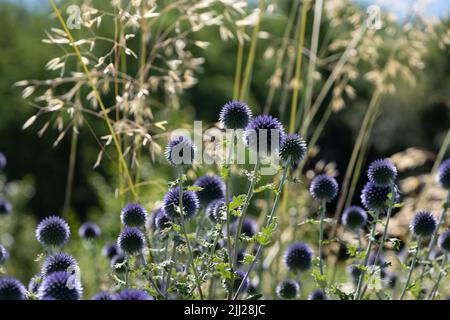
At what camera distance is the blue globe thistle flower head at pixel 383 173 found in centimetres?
210

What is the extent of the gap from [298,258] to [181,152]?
889mm

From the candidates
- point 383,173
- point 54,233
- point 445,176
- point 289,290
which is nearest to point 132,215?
point 54,233

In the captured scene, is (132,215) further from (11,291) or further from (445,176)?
(445,176)

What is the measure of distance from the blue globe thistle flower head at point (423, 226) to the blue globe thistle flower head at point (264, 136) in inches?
27.7

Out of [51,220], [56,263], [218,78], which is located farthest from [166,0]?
[218,78]

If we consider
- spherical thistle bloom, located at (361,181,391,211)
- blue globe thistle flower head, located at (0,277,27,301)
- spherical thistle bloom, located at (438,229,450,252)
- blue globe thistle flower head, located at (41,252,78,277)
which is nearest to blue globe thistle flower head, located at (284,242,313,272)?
spherical thistle bloom, located at (361,181,391,211)

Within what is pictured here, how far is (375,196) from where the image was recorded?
7.51 ft

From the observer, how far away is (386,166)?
211cm

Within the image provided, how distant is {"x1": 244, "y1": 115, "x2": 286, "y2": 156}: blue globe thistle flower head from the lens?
184cm

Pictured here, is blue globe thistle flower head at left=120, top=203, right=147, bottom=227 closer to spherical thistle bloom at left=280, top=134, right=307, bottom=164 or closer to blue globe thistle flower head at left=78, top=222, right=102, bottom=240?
spherical thistle bloom at left=280, top=134, right=307, bottom=164

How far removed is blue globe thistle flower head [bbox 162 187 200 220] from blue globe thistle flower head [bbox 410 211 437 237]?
768mm
